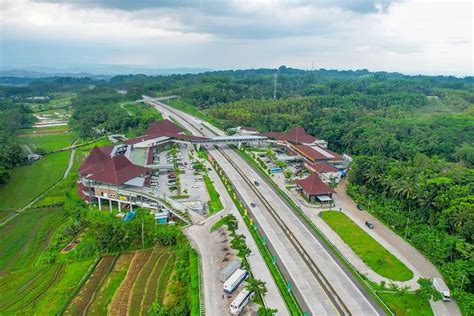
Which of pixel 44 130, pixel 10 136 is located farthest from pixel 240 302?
pixel 44 130

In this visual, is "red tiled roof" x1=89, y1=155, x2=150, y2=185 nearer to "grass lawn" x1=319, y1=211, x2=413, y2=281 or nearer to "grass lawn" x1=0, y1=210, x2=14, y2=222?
"grass lawn" x1=0, y1=210, x2=14, y2=222

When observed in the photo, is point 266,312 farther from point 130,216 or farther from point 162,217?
point 130,216

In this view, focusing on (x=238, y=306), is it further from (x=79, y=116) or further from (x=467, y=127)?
(x=79, y=116)

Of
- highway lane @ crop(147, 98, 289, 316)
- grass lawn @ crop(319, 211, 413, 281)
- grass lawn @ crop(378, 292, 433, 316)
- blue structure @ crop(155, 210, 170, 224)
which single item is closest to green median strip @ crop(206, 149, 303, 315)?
highway lane @ crop(147, 98, 289, 316)

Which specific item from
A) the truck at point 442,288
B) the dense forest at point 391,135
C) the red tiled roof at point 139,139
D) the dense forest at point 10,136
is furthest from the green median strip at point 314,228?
the dense forest at point 10,136

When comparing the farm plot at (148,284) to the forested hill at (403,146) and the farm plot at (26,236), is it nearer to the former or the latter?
the farm plot at (26,236)

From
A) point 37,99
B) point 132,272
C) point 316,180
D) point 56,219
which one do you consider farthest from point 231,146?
point 37,99
